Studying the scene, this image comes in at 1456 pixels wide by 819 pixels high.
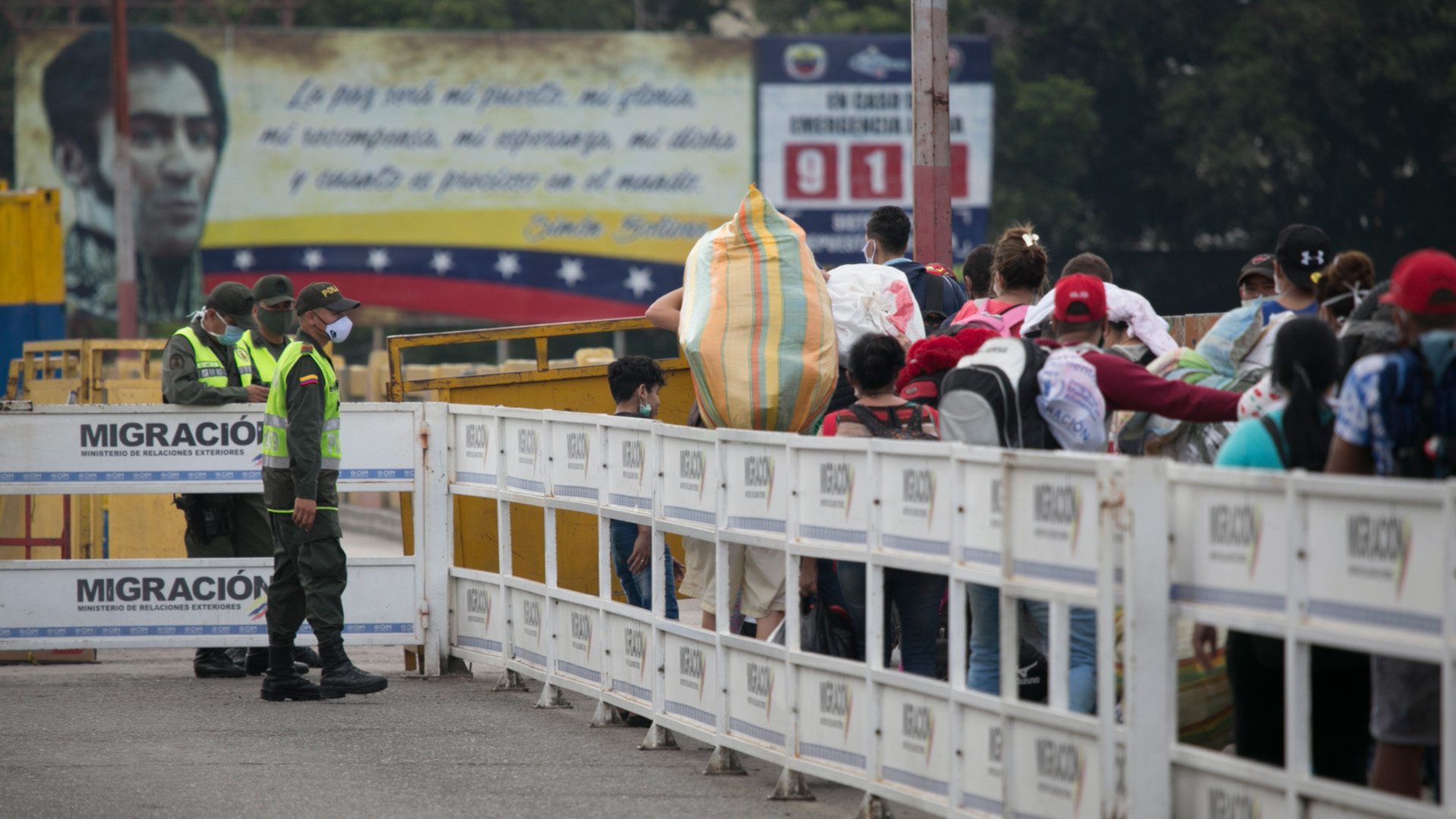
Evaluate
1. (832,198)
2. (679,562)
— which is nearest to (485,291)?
(832,198)

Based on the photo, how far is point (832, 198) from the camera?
3112 centimetres

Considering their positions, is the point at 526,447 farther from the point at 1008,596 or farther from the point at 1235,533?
the point at 1235,533

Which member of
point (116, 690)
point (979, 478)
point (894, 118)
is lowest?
point (116, 690)

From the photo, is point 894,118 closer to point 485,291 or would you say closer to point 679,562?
point 485,291

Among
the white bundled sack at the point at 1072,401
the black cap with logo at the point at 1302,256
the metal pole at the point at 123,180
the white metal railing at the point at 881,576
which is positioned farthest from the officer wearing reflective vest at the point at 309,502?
the metal pole at the point at 123,180

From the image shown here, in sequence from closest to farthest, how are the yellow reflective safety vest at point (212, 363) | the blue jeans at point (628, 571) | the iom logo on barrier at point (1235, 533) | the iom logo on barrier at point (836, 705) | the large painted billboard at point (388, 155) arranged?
the iom logo on barrier at point (1235, 533) → the iom logo on barrier at point (836, 705) → the blue jeans at point (628, 571) → the yellow reflective safety vest at point (212, 363) → the large painted billboard at point (388, 155)

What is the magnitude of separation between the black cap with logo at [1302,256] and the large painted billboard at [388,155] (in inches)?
950

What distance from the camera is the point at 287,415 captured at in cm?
840

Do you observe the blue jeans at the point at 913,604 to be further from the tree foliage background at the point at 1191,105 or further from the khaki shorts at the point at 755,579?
the tree foliage background at the point at 1191,105

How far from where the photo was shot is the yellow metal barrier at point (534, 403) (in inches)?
370

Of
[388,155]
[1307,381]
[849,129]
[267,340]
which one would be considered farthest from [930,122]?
[388,155]

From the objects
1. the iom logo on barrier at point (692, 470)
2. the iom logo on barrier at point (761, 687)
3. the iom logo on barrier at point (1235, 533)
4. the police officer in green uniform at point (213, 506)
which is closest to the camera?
the iom logo on barrier at point (1235, 533)

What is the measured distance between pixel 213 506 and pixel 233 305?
1167mm

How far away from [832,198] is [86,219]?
13.2 meters
